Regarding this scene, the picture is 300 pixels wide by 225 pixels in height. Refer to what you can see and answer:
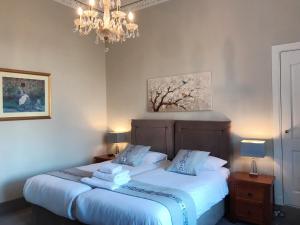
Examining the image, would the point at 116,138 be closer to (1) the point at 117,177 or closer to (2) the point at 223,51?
(1) the point at 117,177

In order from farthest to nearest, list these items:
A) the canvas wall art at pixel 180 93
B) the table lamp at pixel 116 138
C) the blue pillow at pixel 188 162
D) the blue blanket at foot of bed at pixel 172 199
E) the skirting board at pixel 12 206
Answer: the table lamp at pixel 116 138
the canvas wall art at pixel 180 93
the skirting board at pixel 12 206
the blue pillow at pixel 188 162
the blue blanket at foot of bed at pixel 172 199

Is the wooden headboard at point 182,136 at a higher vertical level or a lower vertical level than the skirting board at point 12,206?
higher

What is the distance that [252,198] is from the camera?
315 cm

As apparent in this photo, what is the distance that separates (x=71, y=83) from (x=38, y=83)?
64 cm

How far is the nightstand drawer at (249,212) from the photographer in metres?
3.10

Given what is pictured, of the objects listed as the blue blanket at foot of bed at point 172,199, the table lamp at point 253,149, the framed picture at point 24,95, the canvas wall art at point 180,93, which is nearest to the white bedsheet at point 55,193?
the blue blanket at foot of bed at point 172,199

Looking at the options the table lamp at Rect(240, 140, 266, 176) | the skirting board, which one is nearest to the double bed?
the table lamp at Rect(240, 140, 266, 176)

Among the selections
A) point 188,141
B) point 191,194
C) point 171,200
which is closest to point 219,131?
point 188,141

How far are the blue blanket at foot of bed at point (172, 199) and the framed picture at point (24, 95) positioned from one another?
218cm

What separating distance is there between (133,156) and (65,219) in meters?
1.43

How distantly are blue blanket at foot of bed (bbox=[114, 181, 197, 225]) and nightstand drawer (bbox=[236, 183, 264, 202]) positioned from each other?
1.02 meters

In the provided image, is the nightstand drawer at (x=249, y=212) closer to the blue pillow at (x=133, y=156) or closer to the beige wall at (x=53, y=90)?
the blue pillow at (x=133, y=156)

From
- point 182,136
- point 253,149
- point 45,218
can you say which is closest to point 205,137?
point 182,136

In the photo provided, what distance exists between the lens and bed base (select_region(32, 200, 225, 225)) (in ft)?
9.13
